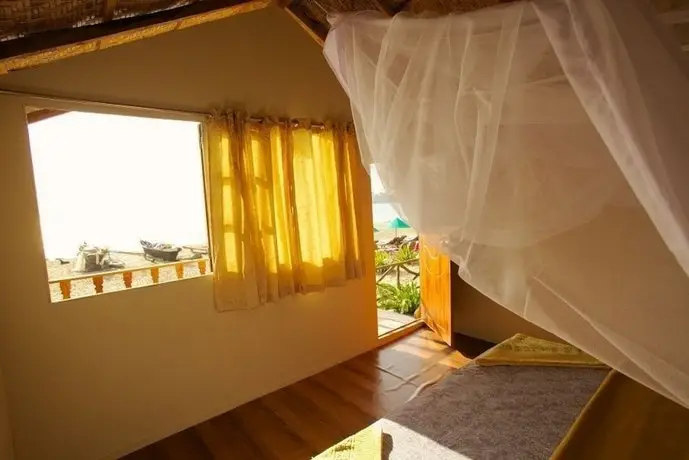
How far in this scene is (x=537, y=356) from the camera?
1790mm

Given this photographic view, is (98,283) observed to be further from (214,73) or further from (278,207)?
(214,73)

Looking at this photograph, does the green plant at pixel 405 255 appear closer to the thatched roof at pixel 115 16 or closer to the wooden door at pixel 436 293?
the wooden door at pixel 436 293

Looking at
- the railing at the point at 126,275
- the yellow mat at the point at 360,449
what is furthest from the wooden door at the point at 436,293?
the yellow mat at the point at 360,449

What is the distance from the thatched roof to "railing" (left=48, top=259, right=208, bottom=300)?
1.21m

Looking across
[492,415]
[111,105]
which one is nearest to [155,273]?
[111,105]

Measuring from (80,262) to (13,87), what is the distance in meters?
1.03

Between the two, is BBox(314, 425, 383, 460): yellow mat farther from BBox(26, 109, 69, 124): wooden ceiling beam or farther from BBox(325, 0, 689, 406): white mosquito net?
BBox(26, 109, 69, 124): wooden ceiling beam

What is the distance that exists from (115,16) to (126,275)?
4.99 ft

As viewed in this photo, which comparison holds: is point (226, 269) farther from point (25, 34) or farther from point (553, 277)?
point (553, 277)

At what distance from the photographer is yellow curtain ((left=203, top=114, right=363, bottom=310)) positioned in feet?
7.41

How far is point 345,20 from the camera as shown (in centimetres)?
99

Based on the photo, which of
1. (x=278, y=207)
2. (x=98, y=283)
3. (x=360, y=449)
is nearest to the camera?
(x=360, y=449)

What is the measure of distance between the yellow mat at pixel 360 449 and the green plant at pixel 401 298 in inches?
115

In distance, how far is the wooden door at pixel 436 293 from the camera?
323 cm
